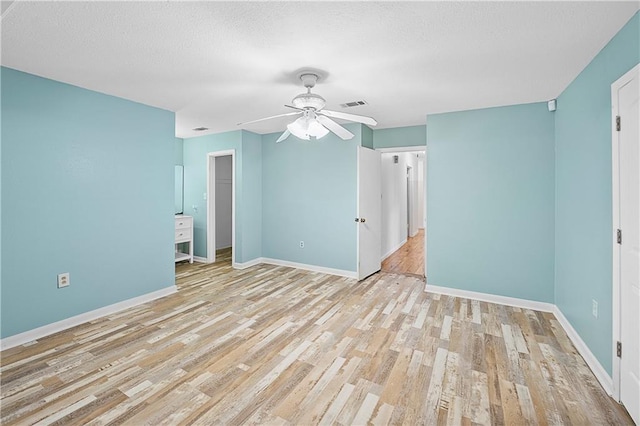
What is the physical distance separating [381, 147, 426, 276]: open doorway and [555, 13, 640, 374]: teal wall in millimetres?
1992

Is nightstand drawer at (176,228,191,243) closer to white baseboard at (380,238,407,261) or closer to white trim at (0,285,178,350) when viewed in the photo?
white trim at (0,285,178,350)

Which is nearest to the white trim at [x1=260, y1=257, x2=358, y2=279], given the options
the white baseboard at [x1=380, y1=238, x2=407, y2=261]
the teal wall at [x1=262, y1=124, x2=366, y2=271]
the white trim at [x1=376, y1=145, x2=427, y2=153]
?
the teal wall at [x1=262, y1=124, x2=366, y2=271]

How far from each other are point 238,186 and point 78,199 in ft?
8.08

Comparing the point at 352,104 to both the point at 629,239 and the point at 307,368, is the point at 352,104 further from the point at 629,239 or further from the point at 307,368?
the point at 307,368

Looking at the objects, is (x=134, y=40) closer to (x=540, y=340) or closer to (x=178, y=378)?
(x=178, y=378)

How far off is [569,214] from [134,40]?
399 cm

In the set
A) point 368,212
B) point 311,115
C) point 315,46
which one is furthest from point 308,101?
point 368,212

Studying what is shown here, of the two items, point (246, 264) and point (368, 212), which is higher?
point (368, 212)

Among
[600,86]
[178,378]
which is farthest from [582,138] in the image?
[178,378]

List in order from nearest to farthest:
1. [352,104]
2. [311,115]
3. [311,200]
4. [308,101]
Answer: [308,101] → [311,115] → [352,104] → [311,200]

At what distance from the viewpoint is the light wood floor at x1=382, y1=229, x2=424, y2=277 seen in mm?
5137

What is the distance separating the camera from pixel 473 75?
2.71 m

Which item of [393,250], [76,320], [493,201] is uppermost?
[493,201]

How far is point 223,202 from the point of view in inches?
281
